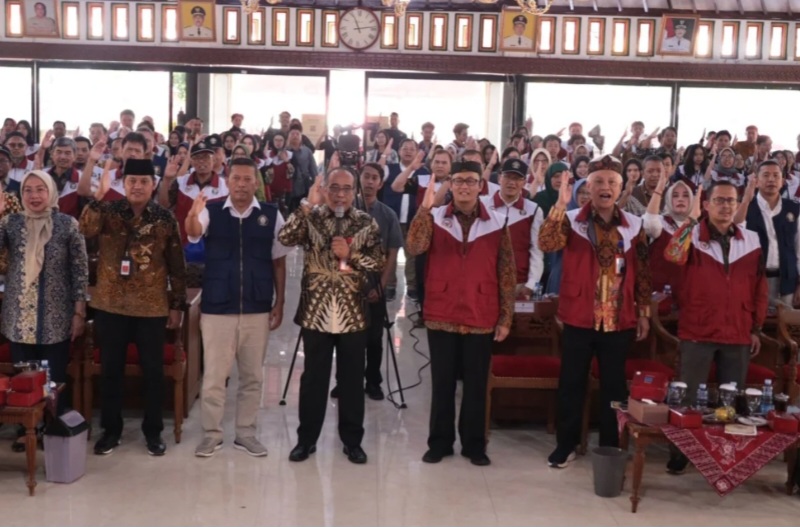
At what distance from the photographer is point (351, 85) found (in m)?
14.8

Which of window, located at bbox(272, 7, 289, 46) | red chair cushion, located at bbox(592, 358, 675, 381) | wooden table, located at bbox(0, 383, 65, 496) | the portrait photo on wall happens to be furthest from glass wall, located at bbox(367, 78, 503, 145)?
wooden table, located at bbox(0, 383, 65, 496)

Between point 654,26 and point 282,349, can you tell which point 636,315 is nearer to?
point 282,349

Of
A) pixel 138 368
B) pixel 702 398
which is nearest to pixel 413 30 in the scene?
pixel 138 368

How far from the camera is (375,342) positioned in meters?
6.52

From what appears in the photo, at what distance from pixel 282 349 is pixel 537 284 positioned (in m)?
2.40

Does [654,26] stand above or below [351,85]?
above

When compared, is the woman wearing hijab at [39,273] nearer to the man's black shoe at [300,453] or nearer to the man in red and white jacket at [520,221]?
the man's black shoe at [300,453]

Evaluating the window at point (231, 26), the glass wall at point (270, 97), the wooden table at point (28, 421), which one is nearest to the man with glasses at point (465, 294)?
the wooden table at point (28, 421)

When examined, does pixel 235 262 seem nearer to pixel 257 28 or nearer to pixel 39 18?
pixel 257 28

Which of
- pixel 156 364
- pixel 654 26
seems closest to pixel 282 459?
pixel 156 364

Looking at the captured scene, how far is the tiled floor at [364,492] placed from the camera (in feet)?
15.3

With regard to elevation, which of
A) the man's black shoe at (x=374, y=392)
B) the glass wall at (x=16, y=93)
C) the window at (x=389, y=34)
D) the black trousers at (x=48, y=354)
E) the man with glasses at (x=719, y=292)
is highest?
the window at (x=389, y=34)

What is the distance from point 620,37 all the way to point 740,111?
2.27 meters

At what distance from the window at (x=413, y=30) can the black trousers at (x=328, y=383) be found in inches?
388
